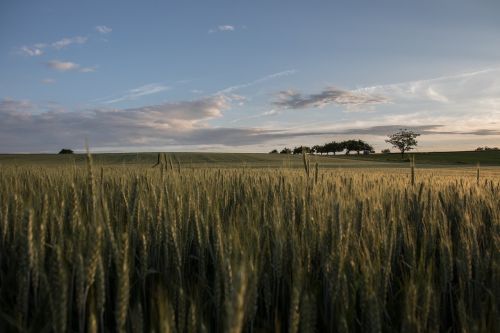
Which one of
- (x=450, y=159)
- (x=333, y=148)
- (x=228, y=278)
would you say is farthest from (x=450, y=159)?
(x=228, y=278)

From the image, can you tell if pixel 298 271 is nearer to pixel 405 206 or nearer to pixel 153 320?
pixel 153 320

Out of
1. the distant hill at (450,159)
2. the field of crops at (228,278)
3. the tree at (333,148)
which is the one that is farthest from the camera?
the tree at (333,148)

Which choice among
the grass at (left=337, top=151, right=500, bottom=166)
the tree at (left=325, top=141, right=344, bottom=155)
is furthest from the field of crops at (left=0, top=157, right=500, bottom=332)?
the tree at (left=325, top=141, right=344, bottom=155)

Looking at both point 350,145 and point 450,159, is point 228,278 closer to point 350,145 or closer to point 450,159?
point 450,159

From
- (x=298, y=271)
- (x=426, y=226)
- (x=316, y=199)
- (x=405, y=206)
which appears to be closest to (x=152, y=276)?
(x=298, y=271)

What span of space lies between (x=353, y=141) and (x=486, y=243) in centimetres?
11061

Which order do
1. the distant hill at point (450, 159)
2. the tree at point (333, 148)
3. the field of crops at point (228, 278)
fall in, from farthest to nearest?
the tree at point (333, 148)
the distant hill at point (450, 159)
the field of crops at point (228, 278)

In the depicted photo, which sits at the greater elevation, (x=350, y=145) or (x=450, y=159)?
(x=350, y=145)

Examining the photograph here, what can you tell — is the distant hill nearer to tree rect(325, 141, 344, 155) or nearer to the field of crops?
tree rect(325, 141, 344, 155)

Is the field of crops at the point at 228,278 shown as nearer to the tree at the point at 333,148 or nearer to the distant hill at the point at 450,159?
the distant hill at the point at 450,159

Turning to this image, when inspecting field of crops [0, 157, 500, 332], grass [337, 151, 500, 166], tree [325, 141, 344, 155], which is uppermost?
tree [325, 141, 344, 155]

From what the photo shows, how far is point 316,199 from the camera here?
2.52 m

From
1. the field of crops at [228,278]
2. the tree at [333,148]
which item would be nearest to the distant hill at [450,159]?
the tree at [333,148]

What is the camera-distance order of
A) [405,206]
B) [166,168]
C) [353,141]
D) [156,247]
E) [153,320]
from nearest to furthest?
[153,320] < [156,247] < [405,206] < [166,168] < [353,141]
